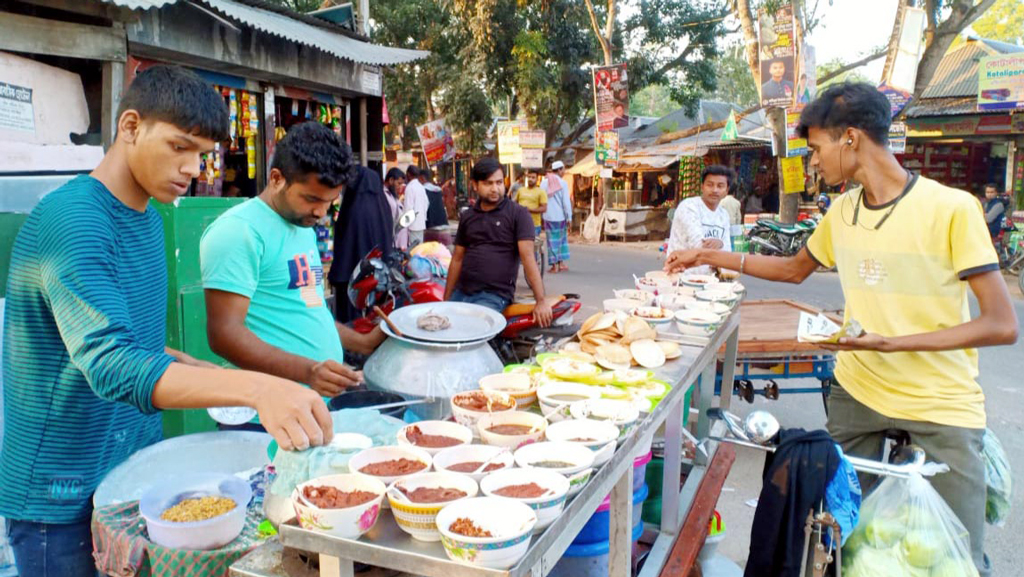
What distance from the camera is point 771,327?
4.82 m

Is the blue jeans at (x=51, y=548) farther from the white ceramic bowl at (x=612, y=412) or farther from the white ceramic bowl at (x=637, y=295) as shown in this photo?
the white ceramic bowl at (x=637, y=295)

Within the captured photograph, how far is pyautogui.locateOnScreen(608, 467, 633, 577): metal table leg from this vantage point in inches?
74.1

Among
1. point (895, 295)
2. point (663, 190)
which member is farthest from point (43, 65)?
point (663, 190)

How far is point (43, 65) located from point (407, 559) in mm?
4894

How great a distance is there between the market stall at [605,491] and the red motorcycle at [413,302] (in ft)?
5.17

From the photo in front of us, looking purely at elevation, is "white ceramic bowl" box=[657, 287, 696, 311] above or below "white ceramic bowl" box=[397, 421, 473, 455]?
above

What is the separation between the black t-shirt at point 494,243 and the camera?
5.30 meters

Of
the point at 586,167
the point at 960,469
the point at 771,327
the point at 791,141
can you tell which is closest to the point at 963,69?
the point at 791,141

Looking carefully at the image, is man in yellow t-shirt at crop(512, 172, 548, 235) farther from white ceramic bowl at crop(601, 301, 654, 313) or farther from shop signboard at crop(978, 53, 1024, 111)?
white ceramic bowl at crop(601, 301, 654, 313)

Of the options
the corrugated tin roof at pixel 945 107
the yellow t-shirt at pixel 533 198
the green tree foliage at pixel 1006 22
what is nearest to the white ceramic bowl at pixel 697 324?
the yellow t-shirt at pixel 533 198

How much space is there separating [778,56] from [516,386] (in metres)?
10.3

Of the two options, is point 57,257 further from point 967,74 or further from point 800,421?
point 967,74

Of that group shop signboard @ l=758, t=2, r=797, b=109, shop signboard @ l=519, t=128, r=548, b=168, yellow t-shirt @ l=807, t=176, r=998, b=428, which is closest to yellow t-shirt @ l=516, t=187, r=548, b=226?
shop signboard @ l=519, t=128, r=548, b=168

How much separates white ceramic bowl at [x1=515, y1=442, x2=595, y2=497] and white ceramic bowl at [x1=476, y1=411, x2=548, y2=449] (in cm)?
6
